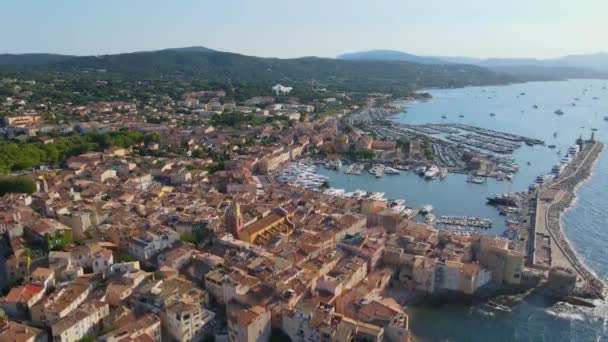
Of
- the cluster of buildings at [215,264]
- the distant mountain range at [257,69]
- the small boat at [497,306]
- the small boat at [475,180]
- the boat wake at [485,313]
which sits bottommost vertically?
the boat wake at [485,313]

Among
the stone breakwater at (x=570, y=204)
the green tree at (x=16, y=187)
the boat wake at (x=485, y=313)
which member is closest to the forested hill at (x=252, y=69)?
the stone breakwater at (x=570, y=204)

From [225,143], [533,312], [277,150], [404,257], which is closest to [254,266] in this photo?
[404,257]

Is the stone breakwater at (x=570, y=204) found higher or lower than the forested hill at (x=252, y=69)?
lower

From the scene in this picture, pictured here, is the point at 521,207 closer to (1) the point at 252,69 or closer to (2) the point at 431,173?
(2) the point at 431,173

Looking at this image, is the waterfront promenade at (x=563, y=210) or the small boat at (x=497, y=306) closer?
the small boat at (x=497, y=306)

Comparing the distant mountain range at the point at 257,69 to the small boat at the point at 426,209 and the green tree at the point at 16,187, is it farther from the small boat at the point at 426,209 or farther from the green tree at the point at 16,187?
the green tree at the point at 16,187

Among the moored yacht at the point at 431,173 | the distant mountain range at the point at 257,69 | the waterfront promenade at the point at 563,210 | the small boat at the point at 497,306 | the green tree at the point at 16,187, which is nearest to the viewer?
the small boat at the point at 497,306

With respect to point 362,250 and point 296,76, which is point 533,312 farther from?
point 296,76

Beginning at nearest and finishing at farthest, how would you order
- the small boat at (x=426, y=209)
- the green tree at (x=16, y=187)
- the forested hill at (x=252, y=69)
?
the green tree at (x=16, y=187) < the small boat at (x=426, y=209) < the forested hill at (x=252, y=69)

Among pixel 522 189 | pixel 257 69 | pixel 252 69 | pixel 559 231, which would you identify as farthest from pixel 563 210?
pixel 257 69
